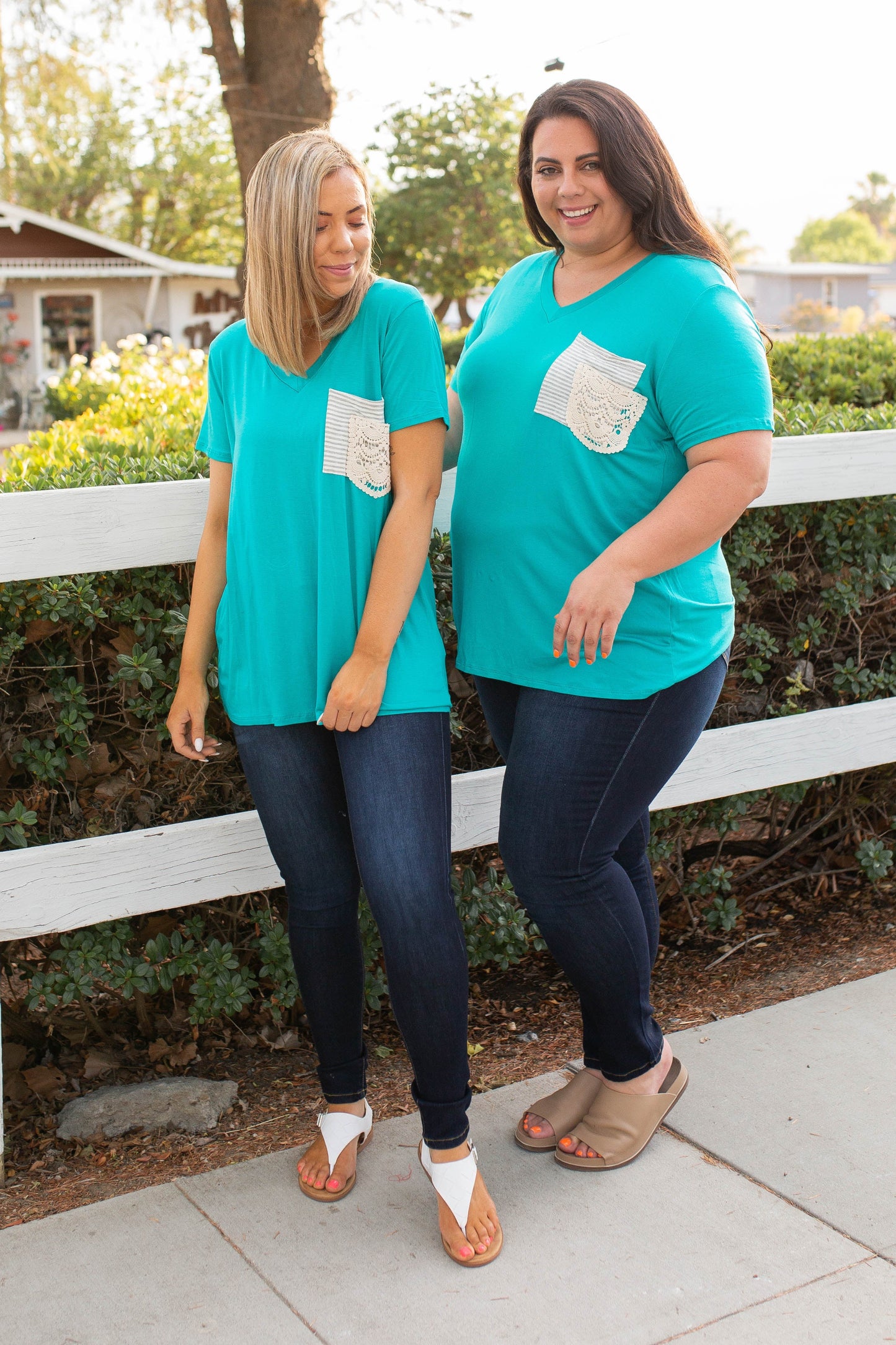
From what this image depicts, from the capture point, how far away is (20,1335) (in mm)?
2129

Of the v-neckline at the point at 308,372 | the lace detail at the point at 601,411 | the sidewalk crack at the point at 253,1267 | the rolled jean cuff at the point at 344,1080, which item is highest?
the v-neckline at the point at 308,372

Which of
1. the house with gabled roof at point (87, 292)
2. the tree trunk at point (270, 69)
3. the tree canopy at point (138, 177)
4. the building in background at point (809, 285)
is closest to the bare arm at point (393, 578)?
the tree trunk at point (270, 69)

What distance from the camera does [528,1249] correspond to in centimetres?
233

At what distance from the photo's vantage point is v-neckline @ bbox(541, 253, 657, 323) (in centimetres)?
231

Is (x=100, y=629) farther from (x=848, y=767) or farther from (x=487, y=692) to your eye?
(x=848, y=767)

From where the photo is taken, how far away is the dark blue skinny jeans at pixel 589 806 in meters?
2.35

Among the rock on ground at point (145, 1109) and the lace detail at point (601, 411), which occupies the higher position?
the lace detail at point (601, 411)

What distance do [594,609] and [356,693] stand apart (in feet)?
1.45

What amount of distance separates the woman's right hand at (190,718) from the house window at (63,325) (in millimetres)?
32566

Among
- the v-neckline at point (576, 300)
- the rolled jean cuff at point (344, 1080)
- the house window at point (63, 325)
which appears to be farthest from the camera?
the house window at point (63, 325)

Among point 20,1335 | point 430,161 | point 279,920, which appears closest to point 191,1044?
point 279,920

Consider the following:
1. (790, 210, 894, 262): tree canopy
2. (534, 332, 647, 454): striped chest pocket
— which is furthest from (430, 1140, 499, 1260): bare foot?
(790, 210, 894, 262): tree canopy

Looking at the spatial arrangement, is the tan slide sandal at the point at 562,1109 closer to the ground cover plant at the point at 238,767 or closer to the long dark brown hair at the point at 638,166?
the ground cover plant at the point at 238,767

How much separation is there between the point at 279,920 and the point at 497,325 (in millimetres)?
1521
